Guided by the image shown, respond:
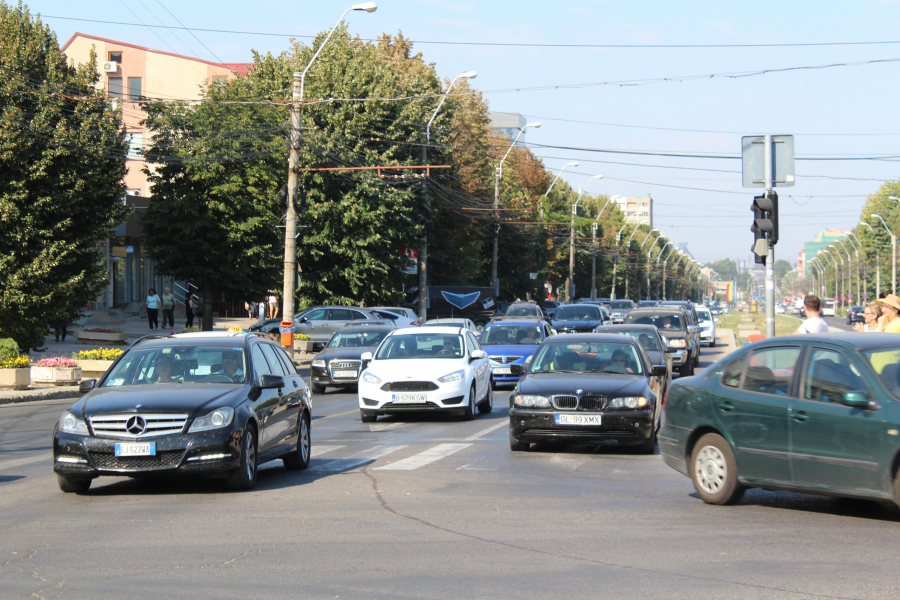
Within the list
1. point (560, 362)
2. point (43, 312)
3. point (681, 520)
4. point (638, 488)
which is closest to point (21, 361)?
point (43, 312)

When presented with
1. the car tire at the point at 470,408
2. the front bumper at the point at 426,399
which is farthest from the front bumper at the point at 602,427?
the car tire at the point at 470,408

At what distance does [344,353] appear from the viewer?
23500 mm

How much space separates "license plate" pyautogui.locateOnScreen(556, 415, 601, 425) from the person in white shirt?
3.26 meters

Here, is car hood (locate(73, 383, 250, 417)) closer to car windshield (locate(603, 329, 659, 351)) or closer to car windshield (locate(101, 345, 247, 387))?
car windshield (locate(101, 345, 247, 387))

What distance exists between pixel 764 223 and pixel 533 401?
20.3 ft

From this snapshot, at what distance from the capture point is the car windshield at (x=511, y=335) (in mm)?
23375

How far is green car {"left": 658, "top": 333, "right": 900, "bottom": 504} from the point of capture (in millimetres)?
7344

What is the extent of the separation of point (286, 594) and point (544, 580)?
155 cm

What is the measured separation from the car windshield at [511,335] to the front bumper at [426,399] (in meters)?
6.81

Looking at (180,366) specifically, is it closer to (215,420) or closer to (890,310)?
(215,420)

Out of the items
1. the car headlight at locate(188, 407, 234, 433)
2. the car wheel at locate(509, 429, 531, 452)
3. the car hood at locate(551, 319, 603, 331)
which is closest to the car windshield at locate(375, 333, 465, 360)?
the car wheel at locate(509, 429, 531, 452)

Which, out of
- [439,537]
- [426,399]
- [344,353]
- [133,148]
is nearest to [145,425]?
[439,537]

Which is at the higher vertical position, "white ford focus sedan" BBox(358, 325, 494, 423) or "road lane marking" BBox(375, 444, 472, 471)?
"white ford focus sedan" BBox(358, 325, 494, 423)

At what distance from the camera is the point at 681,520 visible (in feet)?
26.5
